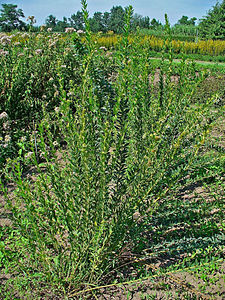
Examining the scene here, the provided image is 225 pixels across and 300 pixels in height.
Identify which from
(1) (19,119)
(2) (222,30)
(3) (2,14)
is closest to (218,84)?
(1) (19,119)

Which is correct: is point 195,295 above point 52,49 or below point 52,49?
below

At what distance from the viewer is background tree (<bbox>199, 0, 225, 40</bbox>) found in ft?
84.1

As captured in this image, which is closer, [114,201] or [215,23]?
[114,201]

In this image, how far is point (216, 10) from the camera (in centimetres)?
2702

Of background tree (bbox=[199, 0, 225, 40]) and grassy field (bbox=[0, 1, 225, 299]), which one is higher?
background tree (bbox=[199, 0, 225, 40])

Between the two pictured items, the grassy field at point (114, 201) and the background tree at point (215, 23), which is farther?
the background tree at point (215, 23)

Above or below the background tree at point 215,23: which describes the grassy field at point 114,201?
below

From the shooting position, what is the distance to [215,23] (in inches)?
1040

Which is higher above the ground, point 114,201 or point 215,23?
point 215,23

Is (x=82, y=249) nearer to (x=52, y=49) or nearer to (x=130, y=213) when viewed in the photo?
(x=130, y=213)

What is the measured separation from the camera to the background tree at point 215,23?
25634 millimetres

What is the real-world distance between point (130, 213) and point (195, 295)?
0.86 metres

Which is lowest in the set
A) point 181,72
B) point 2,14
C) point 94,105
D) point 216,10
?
point 94,105

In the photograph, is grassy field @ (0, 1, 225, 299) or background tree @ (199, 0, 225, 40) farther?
background tree @ (199, 0, 225, 40)
